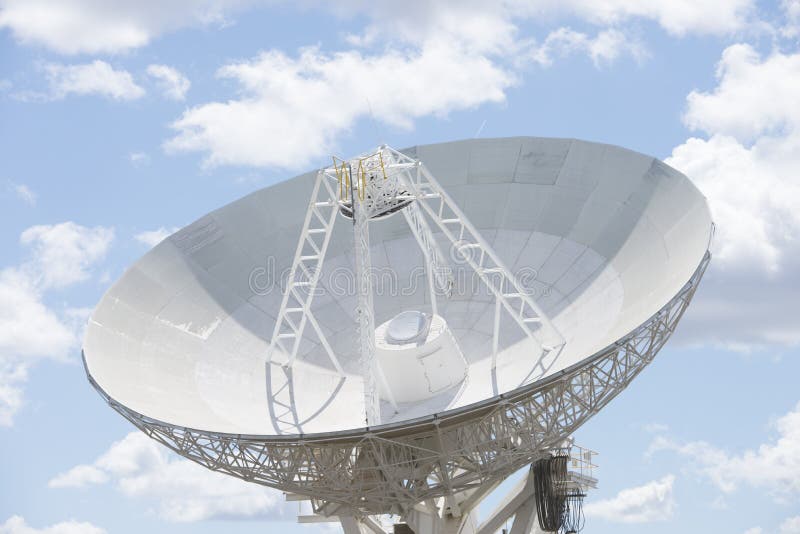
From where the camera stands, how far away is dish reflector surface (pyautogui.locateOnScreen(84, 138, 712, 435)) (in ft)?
90.5

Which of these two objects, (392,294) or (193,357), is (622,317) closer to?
(392,294)

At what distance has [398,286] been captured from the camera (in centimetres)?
3353

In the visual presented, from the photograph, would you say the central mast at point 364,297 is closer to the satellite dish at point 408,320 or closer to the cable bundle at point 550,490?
the satellite dish at point 408,320

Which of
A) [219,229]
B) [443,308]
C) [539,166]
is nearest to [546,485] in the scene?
[443,308]

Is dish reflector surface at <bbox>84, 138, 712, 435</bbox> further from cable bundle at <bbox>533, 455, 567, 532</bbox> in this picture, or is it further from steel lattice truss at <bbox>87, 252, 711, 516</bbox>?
cable bundle at <bbox>533, 455, 567, 532</bbox>

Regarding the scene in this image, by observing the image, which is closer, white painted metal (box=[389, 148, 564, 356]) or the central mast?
the central mast

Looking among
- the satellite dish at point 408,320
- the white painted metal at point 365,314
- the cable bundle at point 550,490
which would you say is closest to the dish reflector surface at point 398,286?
the satellite dish at point 408,320

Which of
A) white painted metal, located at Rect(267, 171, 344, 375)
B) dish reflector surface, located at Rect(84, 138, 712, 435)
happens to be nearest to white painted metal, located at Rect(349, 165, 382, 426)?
white painted metal, located at Rect(267, 171, 344, 375)

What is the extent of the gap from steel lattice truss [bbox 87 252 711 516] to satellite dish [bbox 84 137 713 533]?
6 cm

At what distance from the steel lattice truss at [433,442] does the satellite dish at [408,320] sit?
0.20 ft

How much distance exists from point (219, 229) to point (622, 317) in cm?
1272

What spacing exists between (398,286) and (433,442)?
22.5 feet

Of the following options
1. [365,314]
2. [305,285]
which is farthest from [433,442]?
[305,285]

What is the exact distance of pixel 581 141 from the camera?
1254 inches
